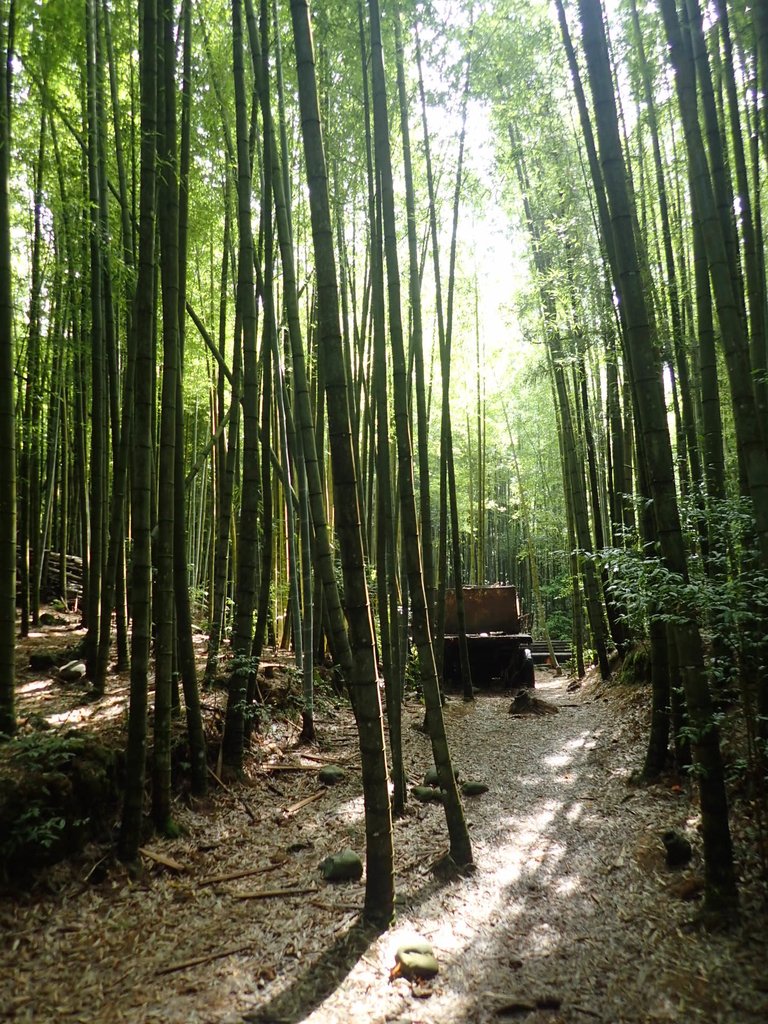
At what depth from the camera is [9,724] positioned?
2789mm

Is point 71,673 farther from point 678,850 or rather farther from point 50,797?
point 678,850

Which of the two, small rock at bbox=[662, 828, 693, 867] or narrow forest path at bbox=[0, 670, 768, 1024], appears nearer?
narrow forest path at bbox=[0, 670, 768, 1024]

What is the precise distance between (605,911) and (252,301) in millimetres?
3117

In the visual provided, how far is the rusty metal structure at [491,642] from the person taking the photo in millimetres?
7539

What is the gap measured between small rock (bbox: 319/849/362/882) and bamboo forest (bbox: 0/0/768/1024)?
3 centimetres

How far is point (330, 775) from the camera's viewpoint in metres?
3.77

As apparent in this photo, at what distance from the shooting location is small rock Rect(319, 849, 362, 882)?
2.60m

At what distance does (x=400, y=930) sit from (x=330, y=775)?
1.60 m

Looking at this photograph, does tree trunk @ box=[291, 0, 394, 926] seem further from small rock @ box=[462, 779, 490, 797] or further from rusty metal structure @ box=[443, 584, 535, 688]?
rusty metal structure @ box=[443, 584, 535, 688]

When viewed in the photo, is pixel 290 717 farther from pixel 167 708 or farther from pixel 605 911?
pixel 605 911

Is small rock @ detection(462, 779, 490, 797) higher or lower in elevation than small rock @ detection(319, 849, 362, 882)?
lower

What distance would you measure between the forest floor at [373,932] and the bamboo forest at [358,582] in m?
0.01

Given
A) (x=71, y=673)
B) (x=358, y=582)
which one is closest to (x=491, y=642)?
(x=71, y=673)

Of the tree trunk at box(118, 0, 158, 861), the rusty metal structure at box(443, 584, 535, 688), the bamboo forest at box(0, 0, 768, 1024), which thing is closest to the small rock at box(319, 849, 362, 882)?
the bamboo forest at box(0, 0, 768, 1024)
